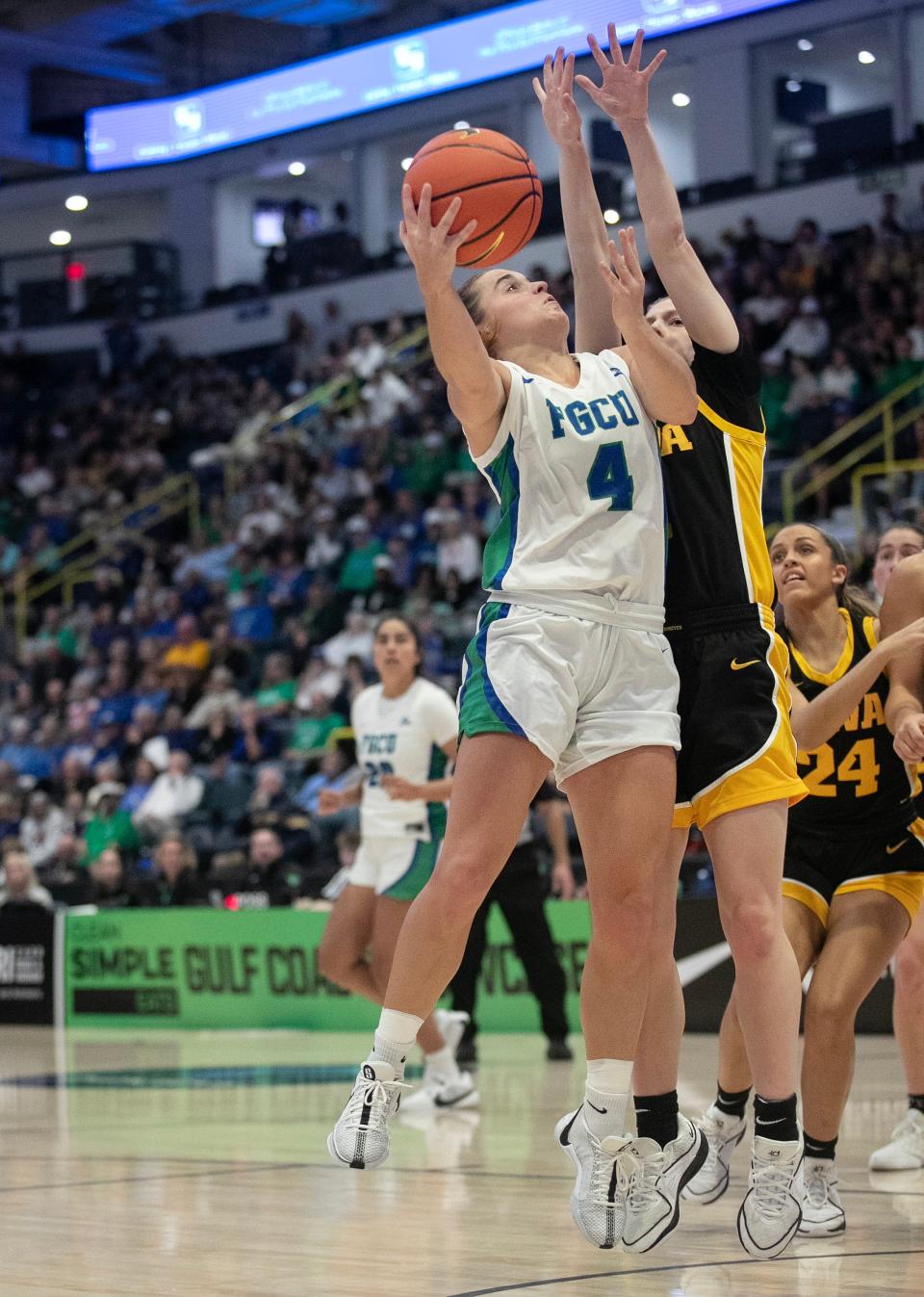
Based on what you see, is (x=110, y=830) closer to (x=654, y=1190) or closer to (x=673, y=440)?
(x=673, y=440)

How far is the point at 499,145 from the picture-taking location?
4449 millimetres

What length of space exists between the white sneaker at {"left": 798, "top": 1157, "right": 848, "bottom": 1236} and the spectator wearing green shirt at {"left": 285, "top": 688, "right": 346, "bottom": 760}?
11.5 meters

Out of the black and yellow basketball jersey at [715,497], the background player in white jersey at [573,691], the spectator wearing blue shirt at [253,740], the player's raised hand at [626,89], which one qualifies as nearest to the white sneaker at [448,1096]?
the background player in white jersey at [573,691]

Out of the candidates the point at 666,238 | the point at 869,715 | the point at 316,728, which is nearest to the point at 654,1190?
the point at 869,715

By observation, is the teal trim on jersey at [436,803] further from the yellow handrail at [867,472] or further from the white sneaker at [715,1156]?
the yellow handrail at [867,472]

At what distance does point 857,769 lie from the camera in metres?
5.25

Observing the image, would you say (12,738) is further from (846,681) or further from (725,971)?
(846,681)

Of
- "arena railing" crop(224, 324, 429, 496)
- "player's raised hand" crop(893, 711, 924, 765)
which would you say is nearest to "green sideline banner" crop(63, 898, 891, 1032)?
"player's raised hand" crop(893, 711, 924, 765)

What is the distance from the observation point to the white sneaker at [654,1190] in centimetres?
409

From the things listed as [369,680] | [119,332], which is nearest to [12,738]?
[369,680]

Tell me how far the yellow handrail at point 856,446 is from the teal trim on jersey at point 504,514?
462 inches

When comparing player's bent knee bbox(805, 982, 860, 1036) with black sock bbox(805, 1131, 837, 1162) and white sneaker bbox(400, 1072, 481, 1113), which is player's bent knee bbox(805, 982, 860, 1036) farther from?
white sneaker bbox(400, 1072, 481, 1113)

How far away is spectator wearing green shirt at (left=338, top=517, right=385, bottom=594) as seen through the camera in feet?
61.5

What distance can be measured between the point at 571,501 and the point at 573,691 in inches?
17.5
